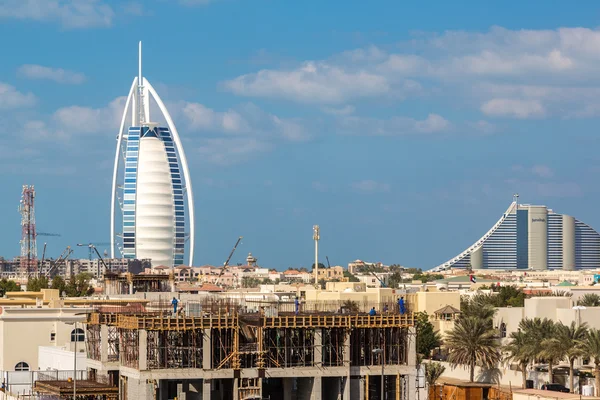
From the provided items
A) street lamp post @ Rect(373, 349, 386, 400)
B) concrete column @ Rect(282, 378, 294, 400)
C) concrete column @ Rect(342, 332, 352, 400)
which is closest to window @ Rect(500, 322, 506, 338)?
street lamp post @ Rect(373, 349, 386, 400)

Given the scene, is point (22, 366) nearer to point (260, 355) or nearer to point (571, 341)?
point (260, 355)

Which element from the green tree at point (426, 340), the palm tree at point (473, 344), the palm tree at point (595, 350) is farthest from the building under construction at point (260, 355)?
the green tree at point (426, 340)

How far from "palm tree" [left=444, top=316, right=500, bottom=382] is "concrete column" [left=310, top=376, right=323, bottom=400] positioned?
22.1 m

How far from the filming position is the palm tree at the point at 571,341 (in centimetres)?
7525

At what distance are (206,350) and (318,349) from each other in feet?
17.4

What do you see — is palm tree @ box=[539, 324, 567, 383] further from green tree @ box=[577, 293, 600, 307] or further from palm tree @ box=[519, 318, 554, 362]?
green tree @ box=[577, 293, 600, 307]

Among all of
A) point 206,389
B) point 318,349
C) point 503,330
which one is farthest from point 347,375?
point 503,330

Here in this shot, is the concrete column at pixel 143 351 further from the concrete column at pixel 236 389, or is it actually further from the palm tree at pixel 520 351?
the palm tree at pixel 520 351

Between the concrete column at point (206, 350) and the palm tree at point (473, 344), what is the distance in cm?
→ 2563

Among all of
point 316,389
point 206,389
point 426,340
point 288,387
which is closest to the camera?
point 206,389

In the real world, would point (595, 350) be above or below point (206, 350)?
below

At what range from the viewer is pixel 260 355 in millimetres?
60844

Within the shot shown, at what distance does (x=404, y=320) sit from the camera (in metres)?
64.9

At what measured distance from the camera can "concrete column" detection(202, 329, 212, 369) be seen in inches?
2365
